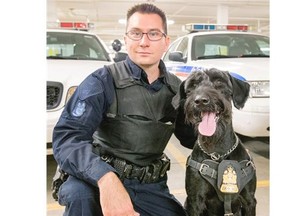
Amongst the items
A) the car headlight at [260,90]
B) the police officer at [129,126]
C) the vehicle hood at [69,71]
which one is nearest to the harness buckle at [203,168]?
the police officer at [129,126]

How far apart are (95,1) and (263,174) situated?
383 inches

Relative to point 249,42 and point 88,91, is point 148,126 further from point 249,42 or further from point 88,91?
point 249,42

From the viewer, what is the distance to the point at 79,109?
6.27 feet

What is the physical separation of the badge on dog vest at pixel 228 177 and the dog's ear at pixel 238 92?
1.13ft

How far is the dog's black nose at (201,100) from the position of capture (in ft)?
6.26

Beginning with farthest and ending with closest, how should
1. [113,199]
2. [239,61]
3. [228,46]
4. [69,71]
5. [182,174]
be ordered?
[228,46] < [239,61] < [182,174] < [69,71] < [113,199]

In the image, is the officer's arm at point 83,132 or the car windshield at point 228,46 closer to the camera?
the officer's arm at point 83,132

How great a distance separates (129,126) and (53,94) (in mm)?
1652

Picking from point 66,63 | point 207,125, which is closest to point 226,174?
point 207,125

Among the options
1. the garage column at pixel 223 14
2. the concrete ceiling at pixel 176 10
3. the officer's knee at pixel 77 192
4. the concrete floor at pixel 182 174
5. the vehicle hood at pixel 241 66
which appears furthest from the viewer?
the garage column at pixel 223 14

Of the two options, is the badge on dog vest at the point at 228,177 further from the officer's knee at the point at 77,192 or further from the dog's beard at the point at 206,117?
the officer's knee at the point at 77,192

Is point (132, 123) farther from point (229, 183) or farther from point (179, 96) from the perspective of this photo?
point (229, 183)

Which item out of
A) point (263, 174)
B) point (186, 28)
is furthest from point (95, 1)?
point (263, 174)
